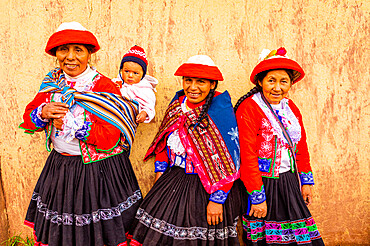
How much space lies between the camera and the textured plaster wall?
2814 mm

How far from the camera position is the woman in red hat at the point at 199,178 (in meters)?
A: 2.08

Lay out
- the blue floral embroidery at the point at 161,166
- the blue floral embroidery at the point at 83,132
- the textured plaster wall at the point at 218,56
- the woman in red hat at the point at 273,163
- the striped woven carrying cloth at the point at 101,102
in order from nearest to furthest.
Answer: the blue floral embroidery at the point at 83,132, the striped woven carrying cloth at the point at 101,102, the woman in red hat at the point at 273,163, the blue floral embroidery at the point at 161,166, the textured plaster wall at the point at 218,56

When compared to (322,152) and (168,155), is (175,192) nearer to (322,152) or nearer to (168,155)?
(168,155)

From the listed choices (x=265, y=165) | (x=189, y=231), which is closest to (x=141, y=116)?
(x=189, y=231)

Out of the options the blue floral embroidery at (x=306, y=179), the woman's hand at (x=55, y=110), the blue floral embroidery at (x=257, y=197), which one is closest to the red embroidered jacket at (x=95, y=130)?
the woman's hand at (x=55, y=110)

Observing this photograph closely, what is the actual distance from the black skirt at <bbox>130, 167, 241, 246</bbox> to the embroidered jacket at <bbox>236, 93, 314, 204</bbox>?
0.69 feet

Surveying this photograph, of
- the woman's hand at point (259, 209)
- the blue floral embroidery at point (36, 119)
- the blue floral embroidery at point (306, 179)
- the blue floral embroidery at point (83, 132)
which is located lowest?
Answer: the woman's hand at point (259, 209)

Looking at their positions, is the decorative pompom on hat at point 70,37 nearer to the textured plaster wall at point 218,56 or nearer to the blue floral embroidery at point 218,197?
the textured plaster wall at point 218,56

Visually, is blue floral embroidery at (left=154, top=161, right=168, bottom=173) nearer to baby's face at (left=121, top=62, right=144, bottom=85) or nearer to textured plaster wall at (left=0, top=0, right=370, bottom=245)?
textured plaster wall at (left=0, top=0, right=370, bottom=245)

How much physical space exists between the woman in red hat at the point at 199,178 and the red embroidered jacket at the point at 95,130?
496 millimetres

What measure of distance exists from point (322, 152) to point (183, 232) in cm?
199

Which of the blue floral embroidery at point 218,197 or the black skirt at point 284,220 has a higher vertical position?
the blue floral embroidery at point 218,197

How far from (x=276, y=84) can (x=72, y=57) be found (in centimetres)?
165

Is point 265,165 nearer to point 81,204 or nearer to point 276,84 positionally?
point 276,84
